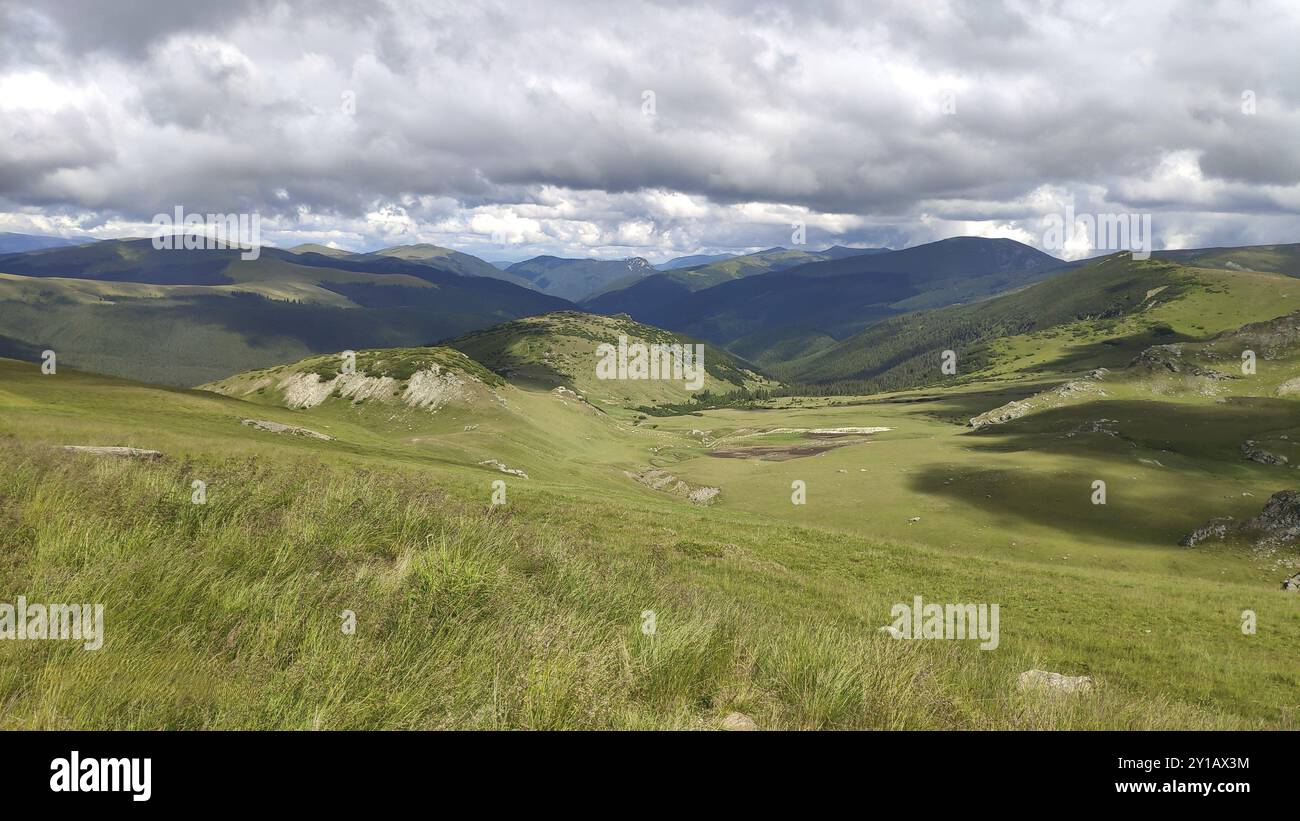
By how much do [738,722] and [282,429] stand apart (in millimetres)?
63710

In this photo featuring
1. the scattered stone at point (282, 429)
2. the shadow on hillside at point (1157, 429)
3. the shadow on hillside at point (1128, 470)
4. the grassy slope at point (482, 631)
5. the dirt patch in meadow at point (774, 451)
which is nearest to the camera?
the grassy slope at point (482, 631)

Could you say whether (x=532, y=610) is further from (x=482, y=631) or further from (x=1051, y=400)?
(x=1051, y=400)

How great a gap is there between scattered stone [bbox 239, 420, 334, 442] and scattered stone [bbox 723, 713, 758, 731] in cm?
5931

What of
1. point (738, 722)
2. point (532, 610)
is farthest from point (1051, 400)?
point (738, 722)

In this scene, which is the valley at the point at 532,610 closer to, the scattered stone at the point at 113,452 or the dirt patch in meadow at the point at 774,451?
the scattered stone at the point at 113,452

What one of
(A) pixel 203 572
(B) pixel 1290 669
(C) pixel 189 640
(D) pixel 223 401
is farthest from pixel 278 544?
(D) pixel 223 401

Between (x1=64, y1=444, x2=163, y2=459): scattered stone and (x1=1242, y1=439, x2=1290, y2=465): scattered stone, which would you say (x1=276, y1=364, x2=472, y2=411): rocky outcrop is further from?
(x1=1242, y1=439, x2=1290, y2=465): scattered stone

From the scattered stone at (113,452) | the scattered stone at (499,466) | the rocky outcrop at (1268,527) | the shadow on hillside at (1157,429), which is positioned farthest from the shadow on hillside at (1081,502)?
the scattered stone at (113,452)

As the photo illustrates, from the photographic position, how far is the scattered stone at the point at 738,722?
592 cm

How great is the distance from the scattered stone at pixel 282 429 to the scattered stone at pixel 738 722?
59309 mm

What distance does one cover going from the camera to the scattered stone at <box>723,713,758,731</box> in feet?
19.4

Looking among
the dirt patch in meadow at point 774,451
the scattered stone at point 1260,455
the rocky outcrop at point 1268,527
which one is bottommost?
the dirt patch in meadow at point 774,451

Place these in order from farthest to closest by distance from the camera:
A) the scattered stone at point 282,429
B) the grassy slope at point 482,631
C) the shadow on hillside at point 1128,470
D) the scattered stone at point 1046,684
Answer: the shadow on hillside at point 1128,470 < the scattered stone at point 282,429 < the scattered stone at point 1046,684 < the grassy slope at point 482,631
